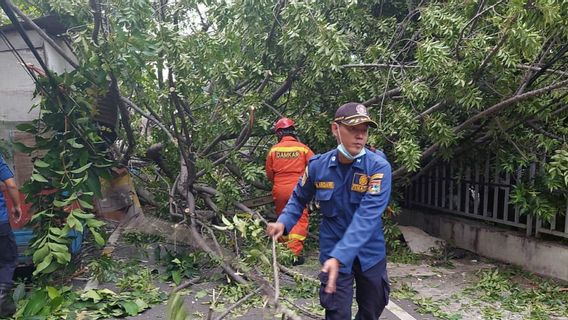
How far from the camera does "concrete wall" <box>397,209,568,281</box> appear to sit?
493 centimetres

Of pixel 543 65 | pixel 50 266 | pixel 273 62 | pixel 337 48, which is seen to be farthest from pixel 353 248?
pixel 273 62

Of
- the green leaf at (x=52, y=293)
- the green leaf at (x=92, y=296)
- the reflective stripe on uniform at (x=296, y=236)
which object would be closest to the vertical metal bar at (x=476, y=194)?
the reflective stripe on uniform at (x=296, y=236)

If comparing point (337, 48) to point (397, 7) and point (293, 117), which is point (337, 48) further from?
point (397, 7)

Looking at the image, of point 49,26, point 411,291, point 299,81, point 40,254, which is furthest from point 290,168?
point 49,26

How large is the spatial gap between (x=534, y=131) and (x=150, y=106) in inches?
166

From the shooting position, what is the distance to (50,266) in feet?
13.1

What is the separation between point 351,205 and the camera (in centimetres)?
274

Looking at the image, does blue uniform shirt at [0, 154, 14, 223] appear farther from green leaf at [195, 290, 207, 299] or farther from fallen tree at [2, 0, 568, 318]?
green leaf at [195, 290, 207, 299]

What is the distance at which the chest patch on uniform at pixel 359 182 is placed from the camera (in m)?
2.66

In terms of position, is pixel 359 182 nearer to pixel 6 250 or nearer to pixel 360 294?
pixel 360 294

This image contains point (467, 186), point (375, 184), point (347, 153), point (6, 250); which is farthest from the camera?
point (467, 186)

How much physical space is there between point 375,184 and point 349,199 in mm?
218

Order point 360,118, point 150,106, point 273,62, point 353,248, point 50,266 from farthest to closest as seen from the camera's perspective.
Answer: point 273,62 → point 150,106 → point 50,266 → point 360,118 → point 353,248

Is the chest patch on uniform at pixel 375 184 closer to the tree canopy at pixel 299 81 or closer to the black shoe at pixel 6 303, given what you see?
the tree canopy at pixel 299 81
